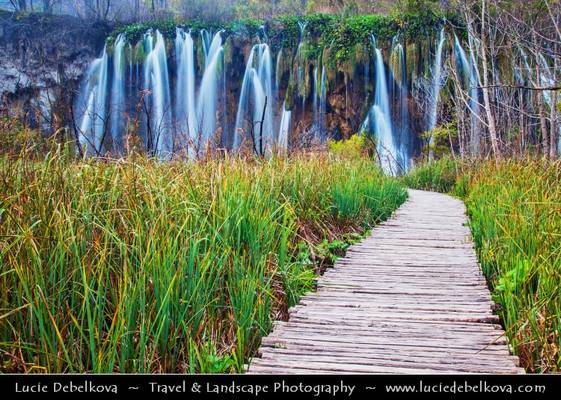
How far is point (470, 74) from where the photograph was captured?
19938mm

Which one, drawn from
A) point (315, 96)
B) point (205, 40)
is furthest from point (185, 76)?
point (315, 96)

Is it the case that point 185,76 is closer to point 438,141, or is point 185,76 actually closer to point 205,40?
point 205,40

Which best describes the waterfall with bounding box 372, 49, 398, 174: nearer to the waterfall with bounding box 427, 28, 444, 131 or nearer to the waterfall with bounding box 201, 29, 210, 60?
the waterfall with bounding box 427, 28, 444, 131

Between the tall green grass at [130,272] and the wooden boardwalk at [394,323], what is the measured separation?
21 cm

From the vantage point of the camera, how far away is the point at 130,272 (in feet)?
7.97

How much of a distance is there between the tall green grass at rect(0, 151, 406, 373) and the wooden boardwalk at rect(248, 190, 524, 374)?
0.21 m

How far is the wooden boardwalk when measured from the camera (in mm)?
2260

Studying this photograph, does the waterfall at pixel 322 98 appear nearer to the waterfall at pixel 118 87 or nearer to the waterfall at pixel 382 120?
the waterfall at pixel 382 120

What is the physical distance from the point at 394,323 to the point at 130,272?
143 centimetres

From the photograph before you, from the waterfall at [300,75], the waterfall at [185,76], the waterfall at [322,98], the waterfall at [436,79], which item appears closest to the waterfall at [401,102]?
the waterfall at [436,79]

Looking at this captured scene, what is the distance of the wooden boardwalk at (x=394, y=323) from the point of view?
7.41 feet

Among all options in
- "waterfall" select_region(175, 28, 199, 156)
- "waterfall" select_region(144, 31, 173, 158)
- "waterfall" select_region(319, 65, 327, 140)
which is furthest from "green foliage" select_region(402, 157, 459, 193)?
"waterfall" select_region(144, 31, 173, 158)
